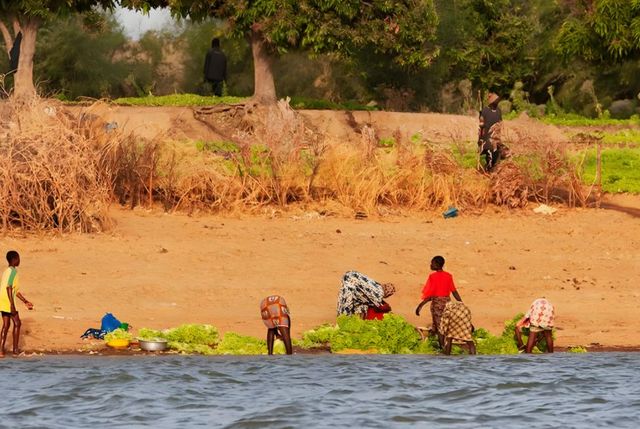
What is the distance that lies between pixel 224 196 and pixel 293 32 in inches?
323

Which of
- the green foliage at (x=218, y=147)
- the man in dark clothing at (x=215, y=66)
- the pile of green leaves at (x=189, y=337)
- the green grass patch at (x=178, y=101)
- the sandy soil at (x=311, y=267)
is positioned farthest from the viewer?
the man in dark clothing at (x=215, y=66)

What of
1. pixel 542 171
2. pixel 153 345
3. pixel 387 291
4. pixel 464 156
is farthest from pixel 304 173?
pixel 153 345

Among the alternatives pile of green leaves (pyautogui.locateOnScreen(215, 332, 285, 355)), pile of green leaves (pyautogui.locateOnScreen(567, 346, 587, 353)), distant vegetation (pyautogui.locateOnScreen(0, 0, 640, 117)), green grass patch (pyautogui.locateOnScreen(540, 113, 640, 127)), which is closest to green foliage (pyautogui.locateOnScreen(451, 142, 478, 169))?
pile of green leaves (pyautogui.locateOnScreen(567, 346, 587, 353))

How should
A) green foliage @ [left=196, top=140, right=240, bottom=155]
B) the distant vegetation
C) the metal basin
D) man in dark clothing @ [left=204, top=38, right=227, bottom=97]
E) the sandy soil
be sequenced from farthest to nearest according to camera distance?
the distant vegetation
man in dark clothing @ [left=204, top=38, right=227, bottom=97]
green foliage @ [left=196, top=140, right=240, bottom=155]
the sandy soil
the metal basin

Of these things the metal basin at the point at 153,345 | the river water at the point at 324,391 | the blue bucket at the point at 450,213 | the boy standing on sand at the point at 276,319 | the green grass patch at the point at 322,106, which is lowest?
the river water at the point at 324,391

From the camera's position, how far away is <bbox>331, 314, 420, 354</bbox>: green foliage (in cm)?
1588

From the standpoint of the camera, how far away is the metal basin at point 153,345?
15.6 m

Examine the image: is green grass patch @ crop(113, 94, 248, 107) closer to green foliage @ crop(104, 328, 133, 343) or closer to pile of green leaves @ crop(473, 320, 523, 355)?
green foliage @ crop(104, 328, 133, 343)

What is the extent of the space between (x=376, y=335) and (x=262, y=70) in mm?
15228

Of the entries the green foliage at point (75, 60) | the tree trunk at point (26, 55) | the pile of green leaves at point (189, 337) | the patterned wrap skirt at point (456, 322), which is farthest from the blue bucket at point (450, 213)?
the green foliage at point (75, 60)

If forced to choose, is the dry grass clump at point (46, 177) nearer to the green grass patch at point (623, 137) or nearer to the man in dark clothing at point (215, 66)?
the green grass patch at point (623, 137)

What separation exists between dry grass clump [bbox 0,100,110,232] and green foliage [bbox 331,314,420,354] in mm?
4595

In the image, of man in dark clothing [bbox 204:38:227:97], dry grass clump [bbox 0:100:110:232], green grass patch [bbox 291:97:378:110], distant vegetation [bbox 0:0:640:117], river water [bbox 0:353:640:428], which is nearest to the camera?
river water [bbox 0:353:640:428]

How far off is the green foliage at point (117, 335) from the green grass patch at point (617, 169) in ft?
33.2
